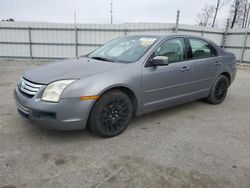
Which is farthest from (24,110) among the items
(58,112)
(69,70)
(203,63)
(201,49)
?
(201,49)

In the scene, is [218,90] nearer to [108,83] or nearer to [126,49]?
[126,49]

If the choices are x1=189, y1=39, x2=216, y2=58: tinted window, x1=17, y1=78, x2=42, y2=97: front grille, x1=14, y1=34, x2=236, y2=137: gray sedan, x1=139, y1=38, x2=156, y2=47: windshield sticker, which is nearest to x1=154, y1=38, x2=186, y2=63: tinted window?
x1=14, y1=34, x2=236, y2=137: gray sedan

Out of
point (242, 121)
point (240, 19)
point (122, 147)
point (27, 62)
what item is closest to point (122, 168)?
point (122, 147)

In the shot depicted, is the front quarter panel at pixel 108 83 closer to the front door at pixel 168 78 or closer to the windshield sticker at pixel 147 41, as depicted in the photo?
the front door at pixel 168 78

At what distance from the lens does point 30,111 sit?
275 cm

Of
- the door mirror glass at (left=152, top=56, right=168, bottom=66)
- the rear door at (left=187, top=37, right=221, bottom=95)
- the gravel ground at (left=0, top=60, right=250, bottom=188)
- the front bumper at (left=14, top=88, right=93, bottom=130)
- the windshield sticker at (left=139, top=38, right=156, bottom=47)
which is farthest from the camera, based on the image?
the rear door at (left=187, top=37, right=221, bottom=95)

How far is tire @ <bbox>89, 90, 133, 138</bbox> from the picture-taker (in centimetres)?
291

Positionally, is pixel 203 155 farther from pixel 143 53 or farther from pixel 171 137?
pixel 143 53

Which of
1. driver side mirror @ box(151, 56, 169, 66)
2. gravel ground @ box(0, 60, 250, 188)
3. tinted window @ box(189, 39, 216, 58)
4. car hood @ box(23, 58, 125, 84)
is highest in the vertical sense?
tinted window @ box(189, 39, 216, 58)

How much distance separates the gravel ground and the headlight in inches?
26.4

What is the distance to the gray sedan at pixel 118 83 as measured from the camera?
271 cm

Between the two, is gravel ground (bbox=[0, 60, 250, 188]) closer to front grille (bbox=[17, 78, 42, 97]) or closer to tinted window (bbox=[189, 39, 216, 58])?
front grille (bbox=[17, 78, 42, 97])

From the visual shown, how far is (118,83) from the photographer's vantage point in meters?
2.98

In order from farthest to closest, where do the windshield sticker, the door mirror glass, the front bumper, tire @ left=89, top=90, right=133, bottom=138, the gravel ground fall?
1. the windshield sticker
2. the door mirror glass
3. tire @ left=89, top=90, right=133, bottom=138
4. the front bumper
5. the gravel ground
